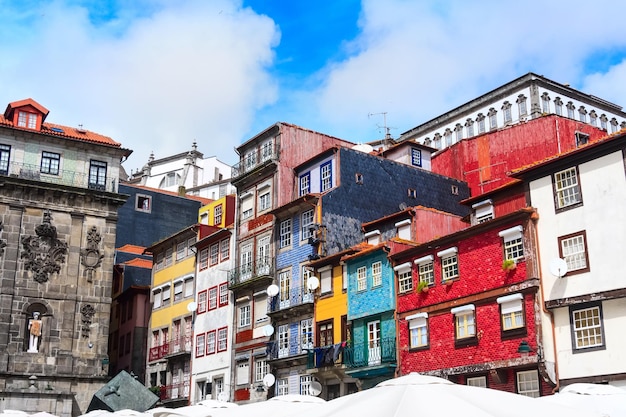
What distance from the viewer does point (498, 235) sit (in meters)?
30.8

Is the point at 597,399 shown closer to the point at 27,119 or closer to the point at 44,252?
the point at 44,252

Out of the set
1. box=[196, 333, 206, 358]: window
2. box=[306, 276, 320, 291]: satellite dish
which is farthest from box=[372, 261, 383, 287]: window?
box=[196, 333, 206, 358]: window

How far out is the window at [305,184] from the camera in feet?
147

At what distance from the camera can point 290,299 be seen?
41.9 m

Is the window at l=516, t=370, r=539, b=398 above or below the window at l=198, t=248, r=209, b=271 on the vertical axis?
below

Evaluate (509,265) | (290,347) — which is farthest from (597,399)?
(290,347)

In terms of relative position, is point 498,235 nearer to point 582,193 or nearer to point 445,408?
point 582,193

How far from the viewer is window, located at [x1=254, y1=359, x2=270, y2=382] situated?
43156 mm

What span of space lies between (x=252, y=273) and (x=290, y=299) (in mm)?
4147

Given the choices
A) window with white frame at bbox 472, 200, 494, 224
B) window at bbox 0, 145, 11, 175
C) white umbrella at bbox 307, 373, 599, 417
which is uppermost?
window at bbox 0, 145, 11, 175

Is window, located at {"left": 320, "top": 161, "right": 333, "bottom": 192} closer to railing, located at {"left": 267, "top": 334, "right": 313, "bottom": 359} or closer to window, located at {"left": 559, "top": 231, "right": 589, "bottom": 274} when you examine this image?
railing, located at {"left": 267, "top": 334, "right": 313, "bottom": 359}

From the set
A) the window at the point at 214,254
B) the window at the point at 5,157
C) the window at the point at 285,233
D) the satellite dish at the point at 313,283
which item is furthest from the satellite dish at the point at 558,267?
the window at the point at 5,157

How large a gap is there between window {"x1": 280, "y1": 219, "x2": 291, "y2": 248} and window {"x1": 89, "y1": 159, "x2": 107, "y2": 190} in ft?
50.5

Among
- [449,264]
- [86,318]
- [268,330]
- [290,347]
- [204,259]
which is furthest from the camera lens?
[204,259]
